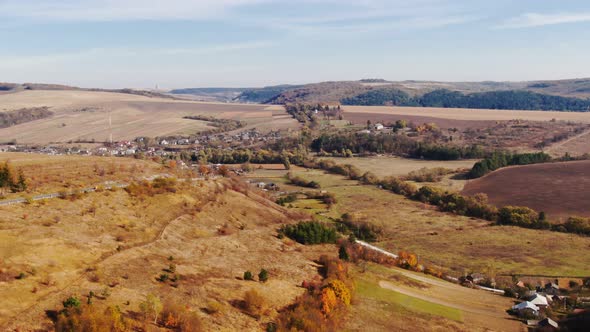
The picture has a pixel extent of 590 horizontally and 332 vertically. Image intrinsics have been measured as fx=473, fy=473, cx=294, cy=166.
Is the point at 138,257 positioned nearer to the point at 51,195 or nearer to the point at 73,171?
the point at 51,195

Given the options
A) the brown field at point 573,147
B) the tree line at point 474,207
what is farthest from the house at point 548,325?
the brown field at point 573,147

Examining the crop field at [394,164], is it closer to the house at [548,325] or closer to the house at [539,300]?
the house at [539,300]

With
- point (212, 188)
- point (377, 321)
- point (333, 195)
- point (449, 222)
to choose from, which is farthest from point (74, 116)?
point (377, 321)

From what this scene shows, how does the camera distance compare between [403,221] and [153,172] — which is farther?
[403,221]

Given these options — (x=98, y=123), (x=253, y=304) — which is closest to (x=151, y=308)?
(x=253, y=304)

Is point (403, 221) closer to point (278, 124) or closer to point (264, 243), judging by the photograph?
point (264, 243)
